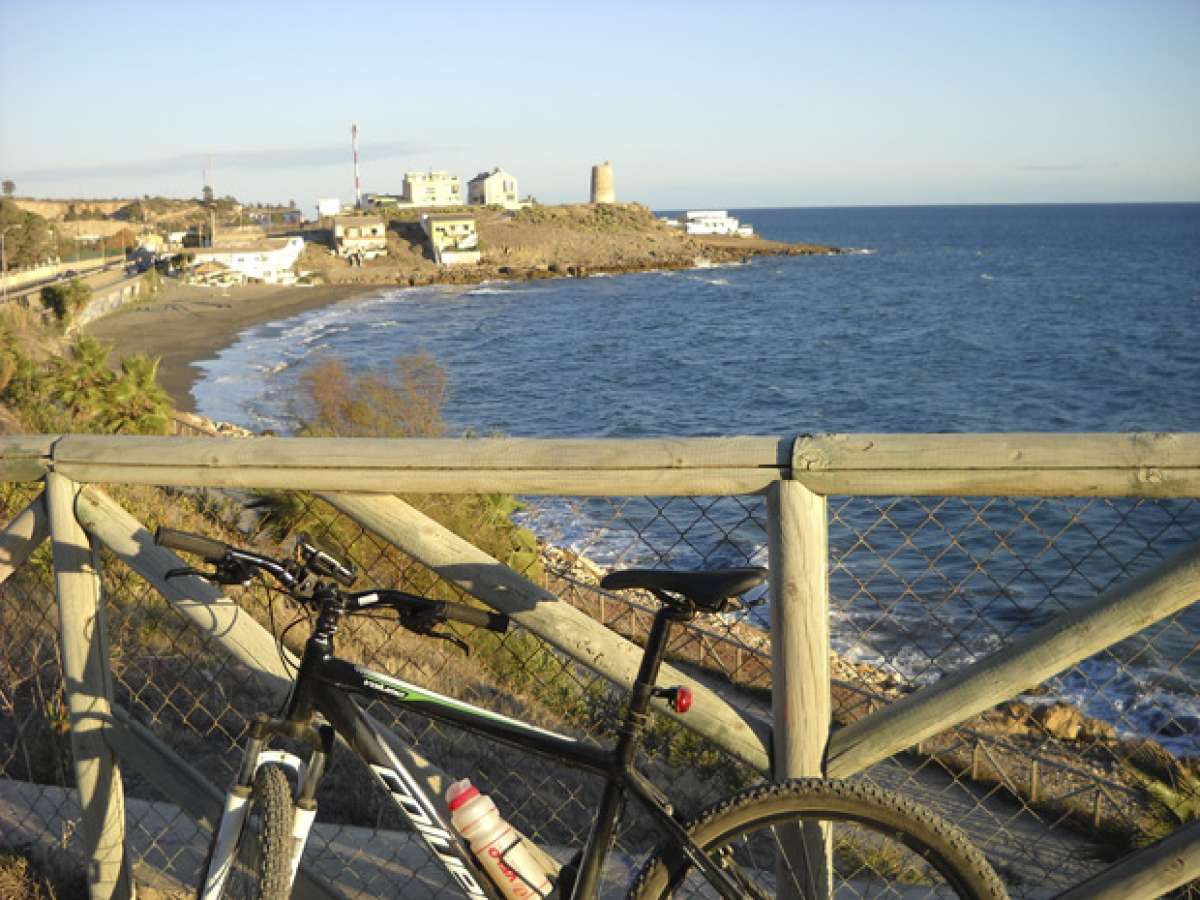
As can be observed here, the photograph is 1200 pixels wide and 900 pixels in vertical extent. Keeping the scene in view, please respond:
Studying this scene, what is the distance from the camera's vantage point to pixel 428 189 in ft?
502

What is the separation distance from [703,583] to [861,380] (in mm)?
49896

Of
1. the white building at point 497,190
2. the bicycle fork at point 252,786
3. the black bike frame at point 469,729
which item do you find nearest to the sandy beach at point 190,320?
the bicycle fork at point 252,786

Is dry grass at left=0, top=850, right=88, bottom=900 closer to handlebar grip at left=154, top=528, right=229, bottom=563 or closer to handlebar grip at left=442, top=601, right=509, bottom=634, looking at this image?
handlebar grip at left=154, top=528, right=229, bottom=563

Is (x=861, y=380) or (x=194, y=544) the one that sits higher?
(x=194, y=544)

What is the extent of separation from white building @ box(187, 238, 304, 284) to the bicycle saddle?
309 ft

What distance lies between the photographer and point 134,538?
3447 millimetres

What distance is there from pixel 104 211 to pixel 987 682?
210 meters

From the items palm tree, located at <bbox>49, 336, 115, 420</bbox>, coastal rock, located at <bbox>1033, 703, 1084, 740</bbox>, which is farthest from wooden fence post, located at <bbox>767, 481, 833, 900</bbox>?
palm tree, located at <bbox>49, 336, 115, 420</bbox>

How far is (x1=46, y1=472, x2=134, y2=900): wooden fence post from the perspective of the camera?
11.5 ft

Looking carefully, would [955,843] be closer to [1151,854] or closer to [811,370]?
[1151,854]

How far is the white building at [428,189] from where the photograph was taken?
152750 mm

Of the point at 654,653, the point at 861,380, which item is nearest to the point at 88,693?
the point at 654,653

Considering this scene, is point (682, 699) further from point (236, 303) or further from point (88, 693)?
point (236, 303)

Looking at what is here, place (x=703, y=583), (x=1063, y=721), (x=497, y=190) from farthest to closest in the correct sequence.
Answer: (x=497, y=190) < (x=1063, y=721) < (x=703, y=583)
